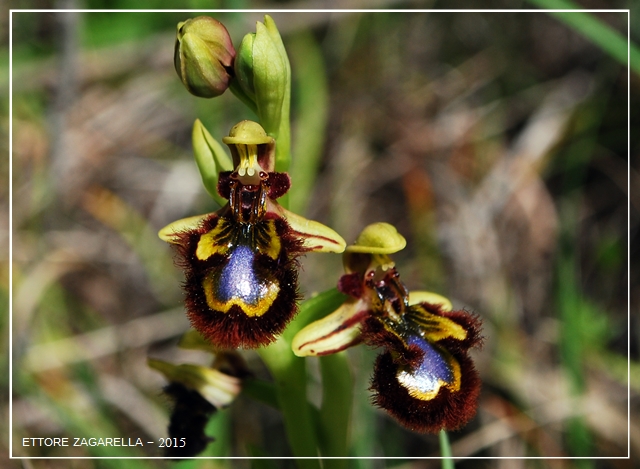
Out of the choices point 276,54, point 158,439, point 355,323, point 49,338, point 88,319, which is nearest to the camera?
point 276,54

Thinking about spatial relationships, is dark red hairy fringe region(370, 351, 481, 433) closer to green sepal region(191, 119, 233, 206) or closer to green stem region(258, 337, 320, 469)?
green stem region(258, 337, 320, 469)

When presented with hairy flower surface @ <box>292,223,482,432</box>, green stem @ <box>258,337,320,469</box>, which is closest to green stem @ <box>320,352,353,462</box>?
green stem @ <box>258,337,320,469</box>

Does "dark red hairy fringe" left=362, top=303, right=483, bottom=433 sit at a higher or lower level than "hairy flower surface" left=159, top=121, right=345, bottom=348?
lower

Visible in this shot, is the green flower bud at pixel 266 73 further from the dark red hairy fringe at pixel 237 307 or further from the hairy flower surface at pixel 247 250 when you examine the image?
the dark red hairy fringe at pixel 237 307

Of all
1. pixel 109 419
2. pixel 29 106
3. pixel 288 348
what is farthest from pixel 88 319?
pixel 288 348

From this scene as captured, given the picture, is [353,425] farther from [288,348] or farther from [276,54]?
[276,54]

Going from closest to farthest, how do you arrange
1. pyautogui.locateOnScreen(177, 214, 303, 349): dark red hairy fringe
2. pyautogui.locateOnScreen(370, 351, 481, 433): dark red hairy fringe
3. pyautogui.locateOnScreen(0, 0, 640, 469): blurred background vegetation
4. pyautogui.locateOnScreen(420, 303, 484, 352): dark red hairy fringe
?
pyautogui.locateOnScreen(177, 214, 303, 349): dark red hairy fringe → pyautogui.locateOnScreen(370, 351, 481, 433): dark red hairy fringe → pyautogui.locateOnScreen(420, 303, 484, 352): dark red hairy fringe → pyautogui.locateOnScreen(0, 0, 640, 469): blurred background vegetation

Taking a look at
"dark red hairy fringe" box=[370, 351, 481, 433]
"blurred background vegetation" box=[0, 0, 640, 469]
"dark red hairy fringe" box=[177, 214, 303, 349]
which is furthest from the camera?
A: "blurred background vegetation" box=[0, 0, 640, 469]

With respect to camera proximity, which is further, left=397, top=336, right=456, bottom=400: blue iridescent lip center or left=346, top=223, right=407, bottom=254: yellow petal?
left=346, top=223, right=407, bottom=254: yellow petal
